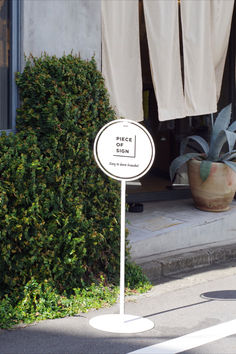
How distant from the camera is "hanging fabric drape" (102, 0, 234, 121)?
273 inches

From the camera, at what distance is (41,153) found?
5379 mm

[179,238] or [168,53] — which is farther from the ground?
[168,53]

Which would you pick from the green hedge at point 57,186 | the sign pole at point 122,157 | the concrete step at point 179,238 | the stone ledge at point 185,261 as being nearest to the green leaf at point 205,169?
the concrete step at point 179,238

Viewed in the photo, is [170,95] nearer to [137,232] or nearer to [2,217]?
[137,232]

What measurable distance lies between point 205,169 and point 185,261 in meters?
1.57

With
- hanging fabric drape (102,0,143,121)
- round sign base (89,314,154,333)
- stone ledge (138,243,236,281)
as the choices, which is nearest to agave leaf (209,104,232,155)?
hanging fabric drape (102,0,143,121)

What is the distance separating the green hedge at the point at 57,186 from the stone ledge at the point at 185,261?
0.65 meters

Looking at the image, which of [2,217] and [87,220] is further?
[87,220]

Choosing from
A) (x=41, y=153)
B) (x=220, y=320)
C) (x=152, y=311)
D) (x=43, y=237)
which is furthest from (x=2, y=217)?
(x=220, y=320)

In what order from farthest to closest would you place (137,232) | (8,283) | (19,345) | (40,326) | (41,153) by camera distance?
1. (137,232)
2. (41,153)
3. (8,283)
4. (40,326)
5. (19,345)

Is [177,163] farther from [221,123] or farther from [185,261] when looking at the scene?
[185,261]

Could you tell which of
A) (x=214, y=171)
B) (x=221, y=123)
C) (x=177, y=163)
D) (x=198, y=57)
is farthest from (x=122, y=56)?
(x=214, y=171)

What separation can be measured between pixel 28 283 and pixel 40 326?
0.47 m

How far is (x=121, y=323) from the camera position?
461 cm
